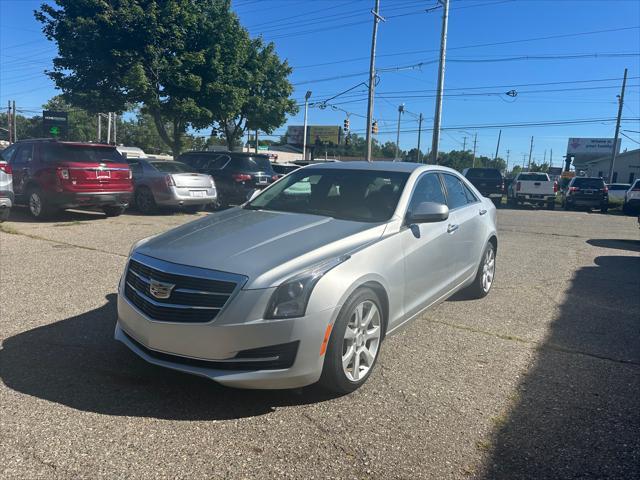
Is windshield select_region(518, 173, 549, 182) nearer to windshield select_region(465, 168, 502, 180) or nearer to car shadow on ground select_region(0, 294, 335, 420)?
windshield select_region(465, 168, 502, 180)

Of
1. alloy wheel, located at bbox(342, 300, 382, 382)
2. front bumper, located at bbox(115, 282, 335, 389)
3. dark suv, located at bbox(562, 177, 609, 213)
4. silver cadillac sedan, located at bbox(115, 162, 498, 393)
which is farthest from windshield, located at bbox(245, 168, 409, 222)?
dark suv, located at bbox(562, 177, 609, 213)

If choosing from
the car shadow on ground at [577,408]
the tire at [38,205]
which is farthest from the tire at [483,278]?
the tire at [38,205]

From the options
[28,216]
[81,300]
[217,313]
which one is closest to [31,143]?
[28,216]

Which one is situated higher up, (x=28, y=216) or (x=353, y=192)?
(x=353, y=192)

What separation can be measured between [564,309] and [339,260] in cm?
350

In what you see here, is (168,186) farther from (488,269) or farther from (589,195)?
(589,195)

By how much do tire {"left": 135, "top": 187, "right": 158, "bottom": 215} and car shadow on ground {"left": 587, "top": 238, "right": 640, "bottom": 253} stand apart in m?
10.3

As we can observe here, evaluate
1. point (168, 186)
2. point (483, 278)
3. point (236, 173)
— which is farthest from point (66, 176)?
point (483, 278)

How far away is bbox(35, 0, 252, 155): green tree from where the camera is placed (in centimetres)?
1777

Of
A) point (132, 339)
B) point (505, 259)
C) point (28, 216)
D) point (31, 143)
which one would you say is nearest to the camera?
point (132, 339)

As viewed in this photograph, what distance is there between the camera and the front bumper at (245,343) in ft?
9.77

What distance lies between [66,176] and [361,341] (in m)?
8.96

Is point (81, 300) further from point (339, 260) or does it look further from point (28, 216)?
point (28, 216)

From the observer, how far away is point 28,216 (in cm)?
1158
